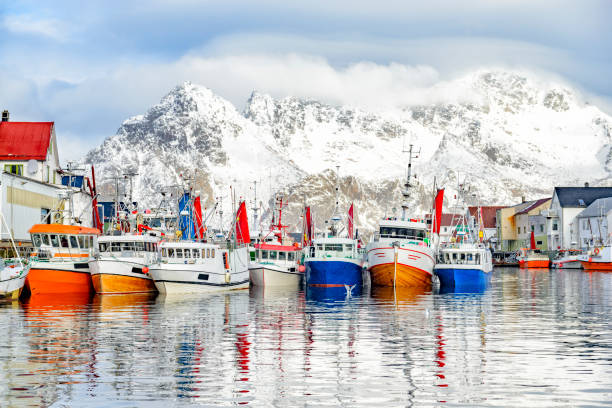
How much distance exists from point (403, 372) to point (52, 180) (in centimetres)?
8393

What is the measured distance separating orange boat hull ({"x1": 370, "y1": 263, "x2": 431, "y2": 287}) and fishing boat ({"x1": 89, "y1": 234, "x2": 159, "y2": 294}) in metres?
20.1

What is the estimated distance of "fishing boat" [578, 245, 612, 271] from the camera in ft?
483

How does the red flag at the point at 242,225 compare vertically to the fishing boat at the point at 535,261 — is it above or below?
above

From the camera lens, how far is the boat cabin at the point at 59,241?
73250mm

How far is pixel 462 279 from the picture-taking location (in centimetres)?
8300

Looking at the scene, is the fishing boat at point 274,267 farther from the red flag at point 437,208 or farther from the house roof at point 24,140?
the house roof at point 24,140

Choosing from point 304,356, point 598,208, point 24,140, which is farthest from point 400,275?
point 598,208

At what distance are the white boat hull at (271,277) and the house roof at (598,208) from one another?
4084 inches

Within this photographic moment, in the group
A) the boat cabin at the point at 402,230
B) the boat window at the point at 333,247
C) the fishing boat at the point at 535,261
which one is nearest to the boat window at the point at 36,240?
the boat window at the point at 333,247

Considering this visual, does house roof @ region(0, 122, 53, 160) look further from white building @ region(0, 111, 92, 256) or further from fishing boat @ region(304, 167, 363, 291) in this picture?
fishing boat @ region(304, 167, 363, 291)

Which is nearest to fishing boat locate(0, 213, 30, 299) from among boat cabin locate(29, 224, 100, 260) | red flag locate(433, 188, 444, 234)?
boat cabin locate(29, 224, 100, 260)

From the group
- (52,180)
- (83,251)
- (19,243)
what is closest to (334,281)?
(83,251)

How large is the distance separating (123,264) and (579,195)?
470 ft

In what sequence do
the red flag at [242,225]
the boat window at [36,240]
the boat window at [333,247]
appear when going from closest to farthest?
the boat window at [36,240]
the boat window at [333,247]
the red flag at [242,225]
